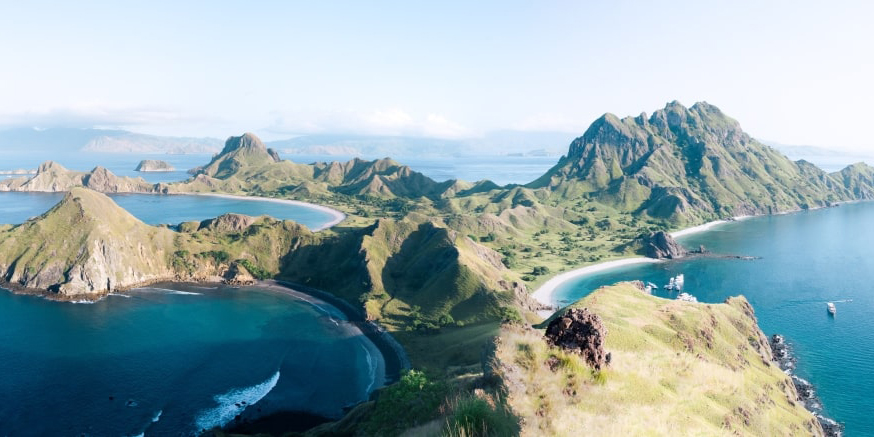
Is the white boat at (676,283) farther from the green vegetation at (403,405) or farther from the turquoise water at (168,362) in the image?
the green vegetation at (403,405)

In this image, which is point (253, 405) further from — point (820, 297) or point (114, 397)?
point (820, 297)

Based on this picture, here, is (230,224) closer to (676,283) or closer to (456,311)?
(456,311)

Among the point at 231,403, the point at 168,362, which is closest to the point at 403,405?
the point at 231,403

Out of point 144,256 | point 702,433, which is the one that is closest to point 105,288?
point 144,256

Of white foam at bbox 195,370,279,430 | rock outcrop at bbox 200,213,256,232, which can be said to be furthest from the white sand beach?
rock outcrop at bbox 200,213,256,232

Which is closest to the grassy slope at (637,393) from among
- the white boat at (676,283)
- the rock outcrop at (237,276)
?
the white boat at (676,283)

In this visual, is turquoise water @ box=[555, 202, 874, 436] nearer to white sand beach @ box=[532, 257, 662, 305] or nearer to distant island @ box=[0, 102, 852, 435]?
white sand beach @ box=[532, 257, 662, 305]
